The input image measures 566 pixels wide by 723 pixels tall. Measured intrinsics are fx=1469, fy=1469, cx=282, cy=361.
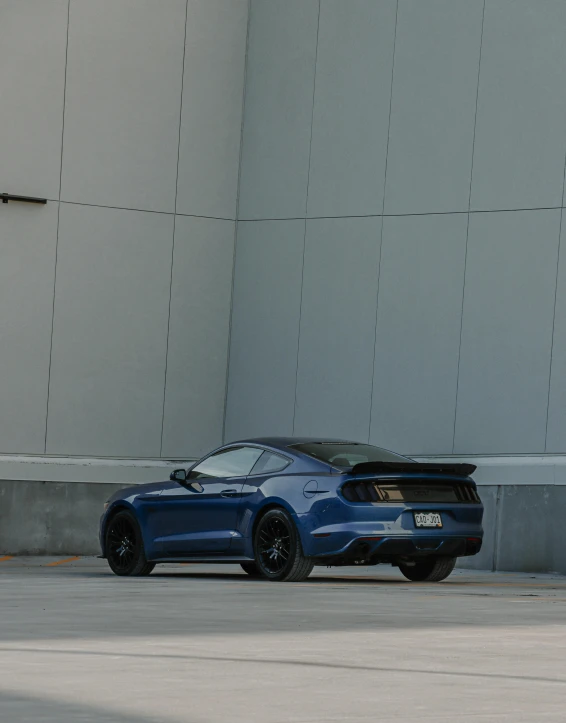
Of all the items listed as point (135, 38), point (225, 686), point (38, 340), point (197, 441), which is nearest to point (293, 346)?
point (197, 441)

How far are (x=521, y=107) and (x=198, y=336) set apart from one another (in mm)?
6209

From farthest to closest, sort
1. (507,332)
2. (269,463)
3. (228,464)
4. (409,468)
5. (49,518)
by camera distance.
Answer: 1. (49,518)
2. (507,332)
3. (228,464)
4. (269,463)
5. (409,468)

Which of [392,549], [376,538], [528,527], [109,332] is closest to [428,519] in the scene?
[392,549]

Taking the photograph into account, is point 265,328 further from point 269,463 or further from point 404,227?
point 269,463

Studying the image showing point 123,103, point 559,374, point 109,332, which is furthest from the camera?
point 123,103

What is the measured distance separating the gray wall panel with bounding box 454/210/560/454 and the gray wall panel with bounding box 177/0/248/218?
4611 millimetres

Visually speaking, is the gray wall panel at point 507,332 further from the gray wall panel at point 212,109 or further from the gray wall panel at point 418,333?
the gray wall panel at point 212,109

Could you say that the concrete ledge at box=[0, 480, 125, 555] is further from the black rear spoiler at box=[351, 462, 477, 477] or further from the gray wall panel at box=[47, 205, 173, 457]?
the black rear spoiler at box=[351, 462, 477, 477]

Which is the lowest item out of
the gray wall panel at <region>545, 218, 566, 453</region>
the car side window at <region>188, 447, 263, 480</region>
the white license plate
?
the white license plate

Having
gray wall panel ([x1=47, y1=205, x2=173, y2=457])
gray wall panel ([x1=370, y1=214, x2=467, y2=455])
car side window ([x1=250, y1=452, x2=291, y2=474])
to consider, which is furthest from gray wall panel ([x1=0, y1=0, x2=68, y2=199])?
car side window ([x1=250, y1=452, x2=291, y2=474])

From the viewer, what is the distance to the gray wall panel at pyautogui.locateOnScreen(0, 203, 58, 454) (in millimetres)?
20922

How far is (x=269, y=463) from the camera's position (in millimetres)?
14086

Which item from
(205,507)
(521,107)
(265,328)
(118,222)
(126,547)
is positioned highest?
(521,107)

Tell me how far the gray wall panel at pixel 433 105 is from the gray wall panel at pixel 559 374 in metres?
1.90
